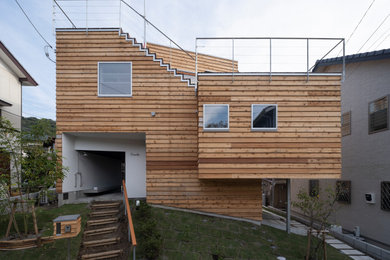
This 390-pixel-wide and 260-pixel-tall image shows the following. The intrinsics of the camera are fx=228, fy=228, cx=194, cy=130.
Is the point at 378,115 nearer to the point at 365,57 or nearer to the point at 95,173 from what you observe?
the point at 365,57

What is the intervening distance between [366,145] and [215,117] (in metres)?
7.51

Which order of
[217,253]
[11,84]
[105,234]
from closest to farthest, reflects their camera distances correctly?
[217,253] → [105,234] → [11,84]

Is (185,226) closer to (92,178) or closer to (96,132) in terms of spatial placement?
(96,132)

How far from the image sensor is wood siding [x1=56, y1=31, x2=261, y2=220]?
9148 millimetres

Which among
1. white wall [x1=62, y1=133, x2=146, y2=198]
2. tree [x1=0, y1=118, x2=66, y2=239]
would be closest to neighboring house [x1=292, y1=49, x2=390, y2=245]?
white wall [x1=62, y1=133, x2=146, y2=198]

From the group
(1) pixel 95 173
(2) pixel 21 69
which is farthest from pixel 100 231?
(2) pixel 21 69

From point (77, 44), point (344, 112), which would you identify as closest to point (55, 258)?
point (77, 44)

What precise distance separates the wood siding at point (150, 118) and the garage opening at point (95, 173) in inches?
80.5

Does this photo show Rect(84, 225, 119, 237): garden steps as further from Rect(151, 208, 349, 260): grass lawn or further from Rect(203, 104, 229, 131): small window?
Rect(203, 104, 229, 131): small window

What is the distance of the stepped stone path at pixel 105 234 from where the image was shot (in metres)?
5.83

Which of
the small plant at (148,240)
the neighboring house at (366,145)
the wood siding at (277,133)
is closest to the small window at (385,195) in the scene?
the neighboring house at (366,145)

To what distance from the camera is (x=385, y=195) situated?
360 inches

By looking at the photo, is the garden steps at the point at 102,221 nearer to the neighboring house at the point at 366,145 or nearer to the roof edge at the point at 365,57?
the neighboring house at the point at 366,145

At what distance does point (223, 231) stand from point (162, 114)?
4.95 meters
